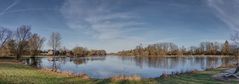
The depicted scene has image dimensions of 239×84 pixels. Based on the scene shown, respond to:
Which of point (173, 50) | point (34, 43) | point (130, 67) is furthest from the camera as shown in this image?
point (173, 50)

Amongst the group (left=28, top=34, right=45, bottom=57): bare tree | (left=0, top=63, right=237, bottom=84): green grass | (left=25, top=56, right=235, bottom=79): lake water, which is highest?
(left=28, top=34, right=45, bottom=57): bare tree

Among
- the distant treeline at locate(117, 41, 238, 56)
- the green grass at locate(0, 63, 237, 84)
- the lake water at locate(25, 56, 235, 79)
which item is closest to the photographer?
the green grass at locate(0, 63, 237, 84)

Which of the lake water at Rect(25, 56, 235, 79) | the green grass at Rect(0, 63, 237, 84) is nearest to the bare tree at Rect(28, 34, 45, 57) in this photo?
the lake water at Rect(25, 56, 235, 79)

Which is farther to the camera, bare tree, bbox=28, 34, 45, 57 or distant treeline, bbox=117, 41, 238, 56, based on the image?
distant treeline, bbox=117, 41, 238, 56

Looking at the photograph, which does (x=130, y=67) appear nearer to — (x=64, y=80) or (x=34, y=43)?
(x=64, y=80)

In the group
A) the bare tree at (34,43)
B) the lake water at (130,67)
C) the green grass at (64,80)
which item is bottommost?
the lake water at (130,67)

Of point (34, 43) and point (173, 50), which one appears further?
point (173, 50)

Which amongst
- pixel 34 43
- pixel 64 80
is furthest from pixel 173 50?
pixel 64 80

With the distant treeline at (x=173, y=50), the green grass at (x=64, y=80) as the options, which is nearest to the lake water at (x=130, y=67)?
the green grass at (x=64, y=80)

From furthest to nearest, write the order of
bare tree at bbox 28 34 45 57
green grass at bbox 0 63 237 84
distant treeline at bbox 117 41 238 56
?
distant treeline at bbox 117 41 238 56
bare tree at bbox 28 34 45 57
green grass at bbox 0 63 237 84

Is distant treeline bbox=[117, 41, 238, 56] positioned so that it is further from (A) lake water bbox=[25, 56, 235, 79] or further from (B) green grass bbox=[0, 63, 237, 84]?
(B) green grass bbox=[0, 63, 237, 84]

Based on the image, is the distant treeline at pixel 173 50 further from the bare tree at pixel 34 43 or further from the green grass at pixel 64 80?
the green grass at pixel 64 80

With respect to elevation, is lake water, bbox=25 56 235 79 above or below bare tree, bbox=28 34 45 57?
below

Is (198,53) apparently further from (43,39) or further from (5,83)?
Answer: (5,83)
